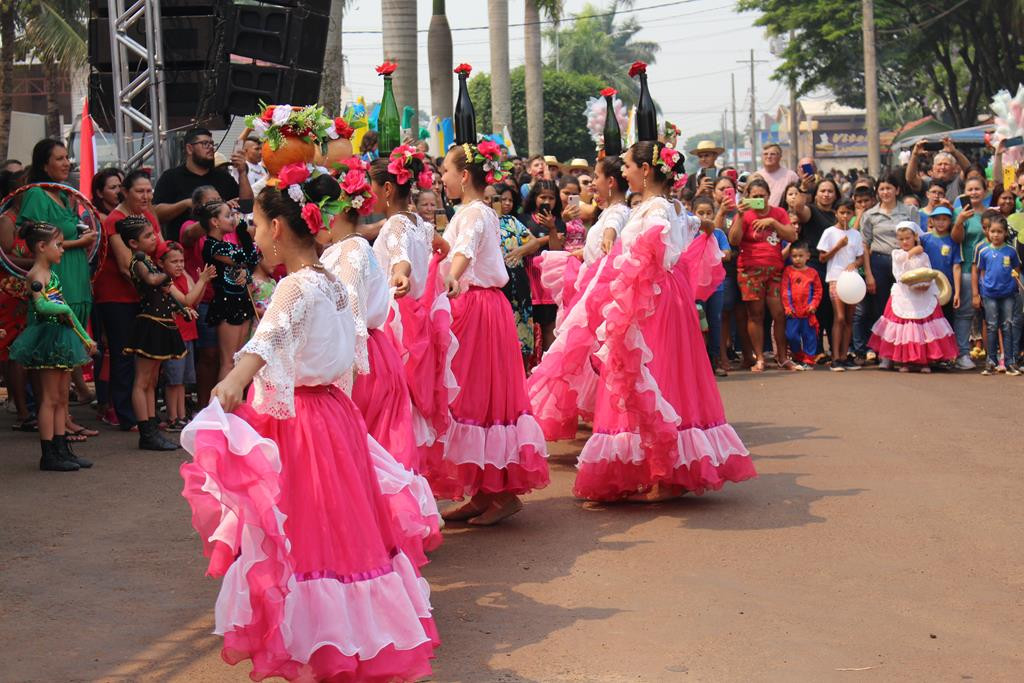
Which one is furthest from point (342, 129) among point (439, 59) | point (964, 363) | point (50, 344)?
point (439, 59)

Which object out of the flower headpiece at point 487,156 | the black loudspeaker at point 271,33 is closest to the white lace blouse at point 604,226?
the flower headpiece at point 487,156

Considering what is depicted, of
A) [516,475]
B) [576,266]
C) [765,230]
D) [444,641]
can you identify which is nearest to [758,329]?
[765,230]

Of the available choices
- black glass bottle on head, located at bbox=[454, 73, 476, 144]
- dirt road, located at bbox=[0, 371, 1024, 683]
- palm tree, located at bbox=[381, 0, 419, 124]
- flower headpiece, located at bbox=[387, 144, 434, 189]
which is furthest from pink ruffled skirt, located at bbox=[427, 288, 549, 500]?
palm tree, located at bbox=[381, 0, 419, 124]

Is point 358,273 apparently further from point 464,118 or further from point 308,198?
point 464,118

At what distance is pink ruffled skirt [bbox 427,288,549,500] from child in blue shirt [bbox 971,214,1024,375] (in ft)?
24.9

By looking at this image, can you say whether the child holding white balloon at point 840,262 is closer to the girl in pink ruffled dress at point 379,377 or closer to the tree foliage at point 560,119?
the girl in pink ruffled dress at point 379,377

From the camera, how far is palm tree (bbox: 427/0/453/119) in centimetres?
2117

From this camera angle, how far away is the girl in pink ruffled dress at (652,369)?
769 cm

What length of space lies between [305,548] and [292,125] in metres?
2.46

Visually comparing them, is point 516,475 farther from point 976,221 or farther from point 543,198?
point 976,221

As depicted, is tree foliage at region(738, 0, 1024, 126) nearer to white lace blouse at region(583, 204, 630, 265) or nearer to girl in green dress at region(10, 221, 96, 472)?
white lace blouse at region(583, 204, 630, 265)

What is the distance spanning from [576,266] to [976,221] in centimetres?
608

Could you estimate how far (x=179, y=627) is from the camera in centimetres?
578

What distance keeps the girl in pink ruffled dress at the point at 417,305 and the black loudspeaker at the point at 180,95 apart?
563 centimetres
